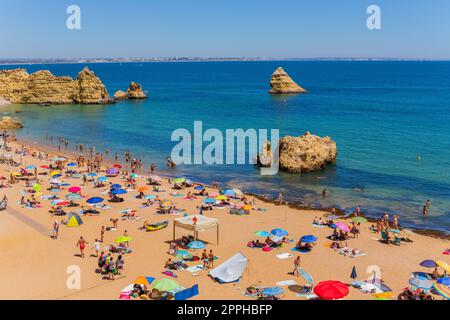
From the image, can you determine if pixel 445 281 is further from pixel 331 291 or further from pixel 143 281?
pixel 143 281

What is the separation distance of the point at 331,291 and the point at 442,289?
4.96 meters

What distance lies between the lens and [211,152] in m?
49.6

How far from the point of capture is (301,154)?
133ft

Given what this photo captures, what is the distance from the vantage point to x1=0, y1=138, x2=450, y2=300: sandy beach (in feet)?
59.1

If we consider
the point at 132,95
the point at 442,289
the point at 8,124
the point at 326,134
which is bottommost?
the point at 442,289

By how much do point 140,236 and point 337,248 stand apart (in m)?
11.0

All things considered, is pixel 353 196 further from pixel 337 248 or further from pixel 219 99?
pixel 219 99

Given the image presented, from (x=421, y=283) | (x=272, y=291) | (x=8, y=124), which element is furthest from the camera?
(x=8, y=124)

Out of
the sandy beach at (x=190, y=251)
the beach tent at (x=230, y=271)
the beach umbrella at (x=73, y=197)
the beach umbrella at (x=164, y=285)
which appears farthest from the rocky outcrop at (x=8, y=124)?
the beach umbrella at (x=164, y=285)

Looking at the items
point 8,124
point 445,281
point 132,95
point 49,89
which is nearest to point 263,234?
point 445,281

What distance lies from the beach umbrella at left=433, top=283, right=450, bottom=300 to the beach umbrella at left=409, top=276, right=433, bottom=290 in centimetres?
37

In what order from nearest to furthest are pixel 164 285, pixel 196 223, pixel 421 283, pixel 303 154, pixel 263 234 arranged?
pixel 164 285, pixel 421 283, pixel 196 223, pixel 263 234, pixel 303 154

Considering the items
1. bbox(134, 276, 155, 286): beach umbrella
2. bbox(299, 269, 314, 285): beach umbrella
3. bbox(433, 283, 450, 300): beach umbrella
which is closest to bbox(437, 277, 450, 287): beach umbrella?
bbox(433, 283, 450, 300): beach umbrella

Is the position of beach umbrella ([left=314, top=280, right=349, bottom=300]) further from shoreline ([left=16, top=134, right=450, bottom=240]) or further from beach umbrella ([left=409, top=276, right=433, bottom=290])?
shoreline ([left=16, top=134, right=450, bottom=240])
